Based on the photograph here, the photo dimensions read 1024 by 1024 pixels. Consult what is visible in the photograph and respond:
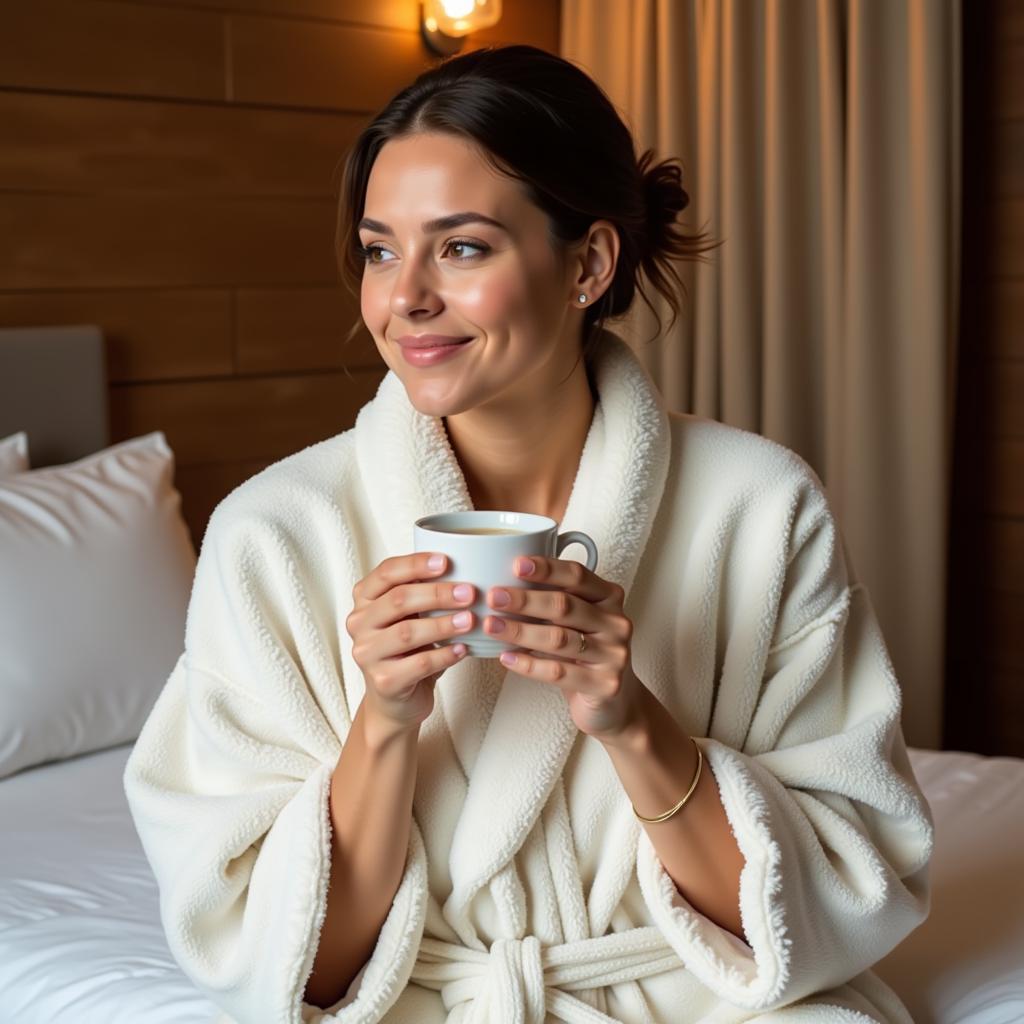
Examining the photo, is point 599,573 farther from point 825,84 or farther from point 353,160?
point 825,84

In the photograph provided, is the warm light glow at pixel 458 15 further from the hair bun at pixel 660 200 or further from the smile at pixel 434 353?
the smile at pixel 434 353

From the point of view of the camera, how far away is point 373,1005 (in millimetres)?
1296

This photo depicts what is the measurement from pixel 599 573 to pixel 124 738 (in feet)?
3.59

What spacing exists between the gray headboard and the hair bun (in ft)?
4.43

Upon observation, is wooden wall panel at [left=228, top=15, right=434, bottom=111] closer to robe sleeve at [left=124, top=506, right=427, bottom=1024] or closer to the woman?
the woman

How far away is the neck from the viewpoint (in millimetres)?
1471

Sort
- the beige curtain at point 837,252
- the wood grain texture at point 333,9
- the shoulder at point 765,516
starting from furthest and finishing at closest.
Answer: the beige curtain at point 837,252, the wood grain texture at point 333,9, the shoulder at point 765,516

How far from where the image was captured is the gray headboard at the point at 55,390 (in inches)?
99.0

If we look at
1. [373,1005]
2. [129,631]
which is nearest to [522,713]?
[373,1005]

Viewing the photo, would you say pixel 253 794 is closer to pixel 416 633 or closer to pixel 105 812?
pixel 416 633

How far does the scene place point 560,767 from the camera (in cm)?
139

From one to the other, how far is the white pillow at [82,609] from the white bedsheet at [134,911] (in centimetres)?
8

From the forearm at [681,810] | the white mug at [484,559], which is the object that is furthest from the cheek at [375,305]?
the forearm at [681,810]

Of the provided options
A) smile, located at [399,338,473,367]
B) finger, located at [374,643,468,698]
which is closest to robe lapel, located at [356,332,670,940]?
smile, located at [399,338,473,367]
